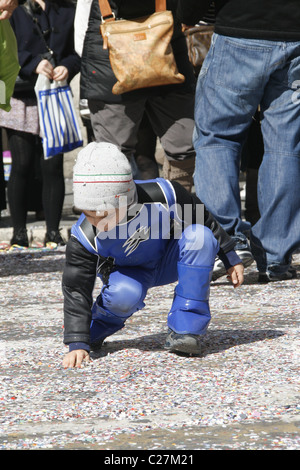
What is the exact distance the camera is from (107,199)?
10.2 ft

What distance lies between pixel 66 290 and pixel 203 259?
19.0 inches

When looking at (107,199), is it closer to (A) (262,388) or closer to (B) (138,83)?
(A) (262,388)

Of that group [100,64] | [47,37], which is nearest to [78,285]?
[100,64]

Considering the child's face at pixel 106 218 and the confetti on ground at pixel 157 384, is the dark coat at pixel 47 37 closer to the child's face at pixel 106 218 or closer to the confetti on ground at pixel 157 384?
the confetti on ground at pixel 157 384

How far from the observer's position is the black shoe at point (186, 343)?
3.21 m

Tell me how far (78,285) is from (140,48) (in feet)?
6.49

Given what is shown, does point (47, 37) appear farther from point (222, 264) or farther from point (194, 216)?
point (194, 216)

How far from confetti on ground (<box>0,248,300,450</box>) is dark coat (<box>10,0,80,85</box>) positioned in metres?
2.14

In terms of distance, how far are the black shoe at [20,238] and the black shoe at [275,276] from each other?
6.79 ft

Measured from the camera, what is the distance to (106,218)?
3.15 metres

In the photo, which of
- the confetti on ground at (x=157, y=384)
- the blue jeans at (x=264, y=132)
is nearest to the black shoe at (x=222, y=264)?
the blue jeans at (x=264, y=132)

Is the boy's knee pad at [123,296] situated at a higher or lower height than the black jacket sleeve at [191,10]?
lower

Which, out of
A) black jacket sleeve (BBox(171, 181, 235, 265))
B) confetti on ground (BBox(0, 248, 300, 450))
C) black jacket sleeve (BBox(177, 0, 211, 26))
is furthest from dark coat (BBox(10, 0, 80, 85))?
black jacket sleeve (BBox(171, 181, 235, 265))

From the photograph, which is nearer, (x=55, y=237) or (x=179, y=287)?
(x=179, y=287)
